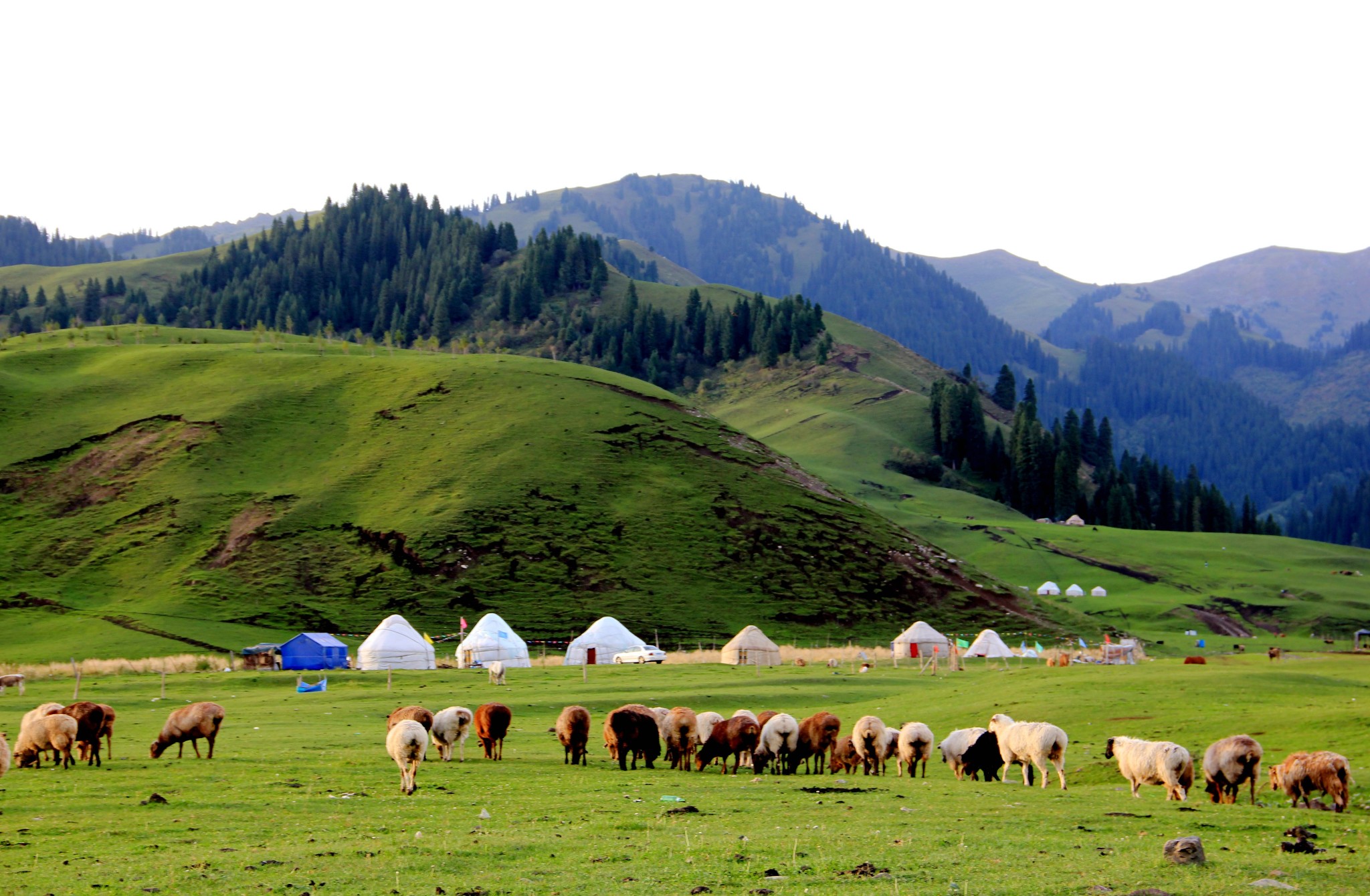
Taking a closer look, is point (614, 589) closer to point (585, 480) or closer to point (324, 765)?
point (585, 480)

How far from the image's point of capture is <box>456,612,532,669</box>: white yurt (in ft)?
248

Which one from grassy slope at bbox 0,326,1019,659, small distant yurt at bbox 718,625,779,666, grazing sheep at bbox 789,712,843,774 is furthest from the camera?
grassy slope at bbox 0,326,1019,659

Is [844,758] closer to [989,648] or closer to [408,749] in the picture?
[408,749]

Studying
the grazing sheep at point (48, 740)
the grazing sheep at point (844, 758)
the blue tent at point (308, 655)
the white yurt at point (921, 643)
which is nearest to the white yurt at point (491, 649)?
the blue tent at point (308, 655)

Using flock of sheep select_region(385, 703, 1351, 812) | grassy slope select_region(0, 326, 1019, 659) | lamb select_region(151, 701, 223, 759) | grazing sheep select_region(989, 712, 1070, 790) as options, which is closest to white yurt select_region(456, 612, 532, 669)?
grassy slope select_region(0, 326, 1019, 659)

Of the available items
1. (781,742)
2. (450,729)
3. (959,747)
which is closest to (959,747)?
(959,747)

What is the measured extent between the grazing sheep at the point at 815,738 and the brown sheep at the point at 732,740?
50.3 inches

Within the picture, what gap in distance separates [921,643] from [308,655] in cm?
4418

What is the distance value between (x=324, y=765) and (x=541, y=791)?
275 inches

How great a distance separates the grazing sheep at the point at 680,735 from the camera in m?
33.0

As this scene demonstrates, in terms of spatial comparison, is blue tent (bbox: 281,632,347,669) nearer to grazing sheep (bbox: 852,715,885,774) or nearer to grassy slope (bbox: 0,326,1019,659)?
grassy slope (bbox: 0,326,1019,659)

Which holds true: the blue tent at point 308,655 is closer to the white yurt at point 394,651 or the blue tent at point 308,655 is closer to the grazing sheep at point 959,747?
the white yurt at point 394,651

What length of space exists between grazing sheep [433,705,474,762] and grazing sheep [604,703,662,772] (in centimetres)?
405

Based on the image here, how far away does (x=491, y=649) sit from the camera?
75938 mm
